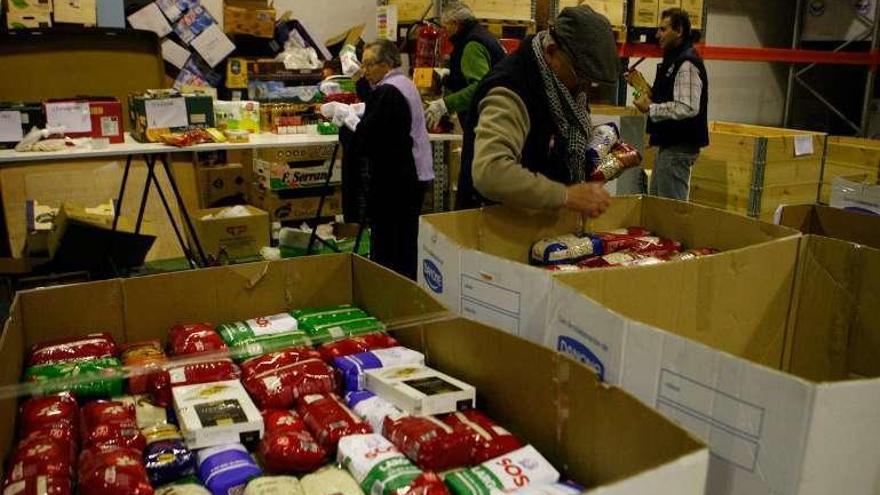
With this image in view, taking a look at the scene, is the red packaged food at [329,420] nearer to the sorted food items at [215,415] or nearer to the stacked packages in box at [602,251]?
the sorted food items at [215,415]

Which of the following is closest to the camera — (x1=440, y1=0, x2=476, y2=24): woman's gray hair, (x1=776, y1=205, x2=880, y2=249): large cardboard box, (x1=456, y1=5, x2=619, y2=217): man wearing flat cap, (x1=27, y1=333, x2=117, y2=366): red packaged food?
(x1=27, y1=333, x2=117, y2=366): red packaged food

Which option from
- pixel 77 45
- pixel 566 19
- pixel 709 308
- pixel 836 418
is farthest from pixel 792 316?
pixel 77 45

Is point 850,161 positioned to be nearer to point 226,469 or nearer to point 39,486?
point 226,469

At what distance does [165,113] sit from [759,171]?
12.8 ft

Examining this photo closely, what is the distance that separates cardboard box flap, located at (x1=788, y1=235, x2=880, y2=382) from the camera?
1584 mm

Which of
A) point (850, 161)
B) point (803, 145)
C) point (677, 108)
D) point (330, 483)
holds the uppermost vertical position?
point (677, 108)

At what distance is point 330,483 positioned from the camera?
127 cm

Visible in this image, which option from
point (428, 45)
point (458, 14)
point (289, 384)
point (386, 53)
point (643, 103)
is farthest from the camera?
point (428, 45)

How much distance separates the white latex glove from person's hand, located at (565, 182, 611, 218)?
275 cm

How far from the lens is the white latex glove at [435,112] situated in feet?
15.0

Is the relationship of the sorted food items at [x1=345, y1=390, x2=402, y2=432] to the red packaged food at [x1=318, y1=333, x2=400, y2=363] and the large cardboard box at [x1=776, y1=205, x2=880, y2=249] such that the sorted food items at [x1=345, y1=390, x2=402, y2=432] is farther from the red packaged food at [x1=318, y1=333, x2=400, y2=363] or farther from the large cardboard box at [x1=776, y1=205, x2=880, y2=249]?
the large cardboard box at [x1=776, y1=205, x2=880, y2=249]

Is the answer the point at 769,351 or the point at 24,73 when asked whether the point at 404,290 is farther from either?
the point at 24,73

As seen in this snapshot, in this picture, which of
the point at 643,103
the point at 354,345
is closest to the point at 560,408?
the point at 354,345

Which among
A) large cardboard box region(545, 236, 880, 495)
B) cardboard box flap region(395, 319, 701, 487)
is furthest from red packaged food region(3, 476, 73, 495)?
large cardboard box region(545, 236, 880, 495)
